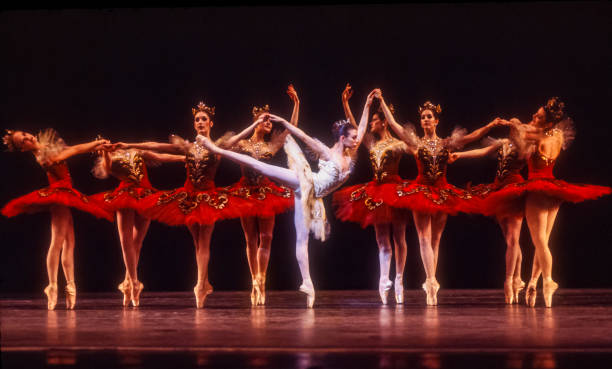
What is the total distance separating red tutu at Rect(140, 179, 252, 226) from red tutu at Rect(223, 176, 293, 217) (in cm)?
4

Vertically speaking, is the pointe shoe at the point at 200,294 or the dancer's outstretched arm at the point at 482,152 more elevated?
the dancer's outstretched arm at the point at 482,152

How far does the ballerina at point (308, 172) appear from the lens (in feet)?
17.1

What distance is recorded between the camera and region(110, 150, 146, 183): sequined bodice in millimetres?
5688

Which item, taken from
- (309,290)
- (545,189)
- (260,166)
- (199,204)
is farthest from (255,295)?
(545,189)

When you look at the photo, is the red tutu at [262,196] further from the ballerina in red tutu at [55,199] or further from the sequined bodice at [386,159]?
the ballerina in red tutu at [55,199]

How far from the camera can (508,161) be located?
221 inches

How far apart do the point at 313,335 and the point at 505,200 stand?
2.29 meters

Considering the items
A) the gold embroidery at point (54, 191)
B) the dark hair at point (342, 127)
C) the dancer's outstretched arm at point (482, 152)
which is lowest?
the gold embroidery at point (54, 191)

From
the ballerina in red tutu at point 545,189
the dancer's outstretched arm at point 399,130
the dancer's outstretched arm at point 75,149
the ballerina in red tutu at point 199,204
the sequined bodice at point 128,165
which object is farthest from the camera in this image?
the sequined bodice at point 128,165

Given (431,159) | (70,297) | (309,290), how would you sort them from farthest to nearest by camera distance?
(431,159), (70,297), (309,290)

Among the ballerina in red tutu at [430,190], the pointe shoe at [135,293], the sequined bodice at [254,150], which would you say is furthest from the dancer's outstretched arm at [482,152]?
the pointe shoe at [135,293]

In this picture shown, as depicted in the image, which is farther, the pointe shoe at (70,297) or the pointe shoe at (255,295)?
the pointe shoe at (255,295)

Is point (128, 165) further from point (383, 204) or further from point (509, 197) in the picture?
point (509, 197)

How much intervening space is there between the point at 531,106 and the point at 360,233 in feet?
6.74
